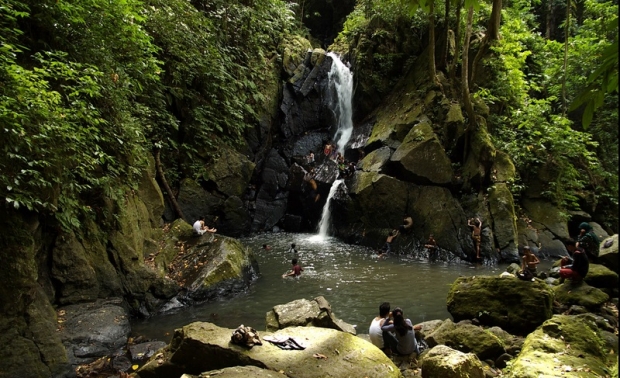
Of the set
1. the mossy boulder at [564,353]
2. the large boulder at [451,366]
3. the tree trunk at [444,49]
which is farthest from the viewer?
the tree trunk at [444,49]

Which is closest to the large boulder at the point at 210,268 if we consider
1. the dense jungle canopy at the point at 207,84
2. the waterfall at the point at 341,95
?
the dense jungle canopy at the point at 207,84

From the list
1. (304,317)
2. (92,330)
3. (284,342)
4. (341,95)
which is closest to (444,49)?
(341,95)

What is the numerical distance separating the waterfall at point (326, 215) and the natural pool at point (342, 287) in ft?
7.51

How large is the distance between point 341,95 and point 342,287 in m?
13.7

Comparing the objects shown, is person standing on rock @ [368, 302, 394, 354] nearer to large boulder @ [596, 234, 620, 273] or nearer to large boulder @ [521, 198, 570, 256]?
large boulder @ [596, 234, 620, 273]

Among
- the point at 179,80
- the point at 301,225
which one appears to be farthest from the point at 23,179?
the point at 301,225

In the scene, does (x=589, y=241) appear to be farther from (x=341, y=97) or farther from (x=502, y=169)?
(x=341, y=97)

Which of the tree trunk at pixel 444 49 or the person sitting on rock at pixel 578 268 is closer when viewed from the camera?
the person sitting on rock at pixel 578 268

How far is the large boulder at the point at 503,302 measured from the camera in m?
7.47

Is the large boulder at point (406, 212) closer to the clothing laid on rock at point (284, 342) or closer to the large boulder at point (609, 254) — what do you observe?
the large boulder at point (609, 254)

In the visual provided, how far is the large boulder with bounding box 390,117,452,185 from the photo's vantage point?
15.1m

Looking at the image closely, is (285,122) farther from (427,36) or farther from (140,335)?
(140,335)

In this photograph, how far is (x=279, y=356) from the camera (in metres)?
5.17

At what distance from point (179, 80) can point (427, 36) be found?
12.9m
